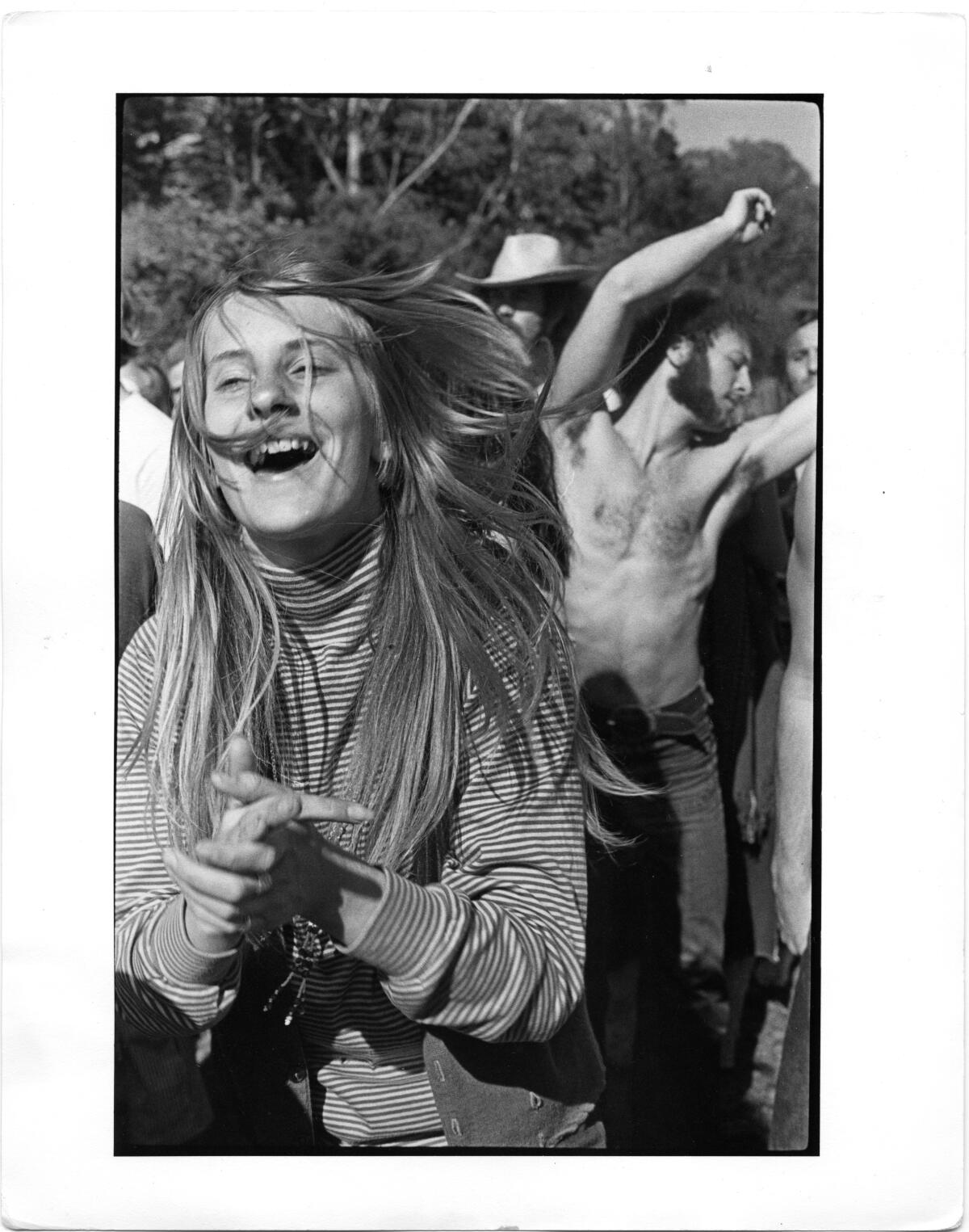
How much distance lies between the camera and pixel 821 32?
1.31 metres

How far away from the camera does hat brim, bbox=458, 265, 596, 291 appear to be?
4.32 feet

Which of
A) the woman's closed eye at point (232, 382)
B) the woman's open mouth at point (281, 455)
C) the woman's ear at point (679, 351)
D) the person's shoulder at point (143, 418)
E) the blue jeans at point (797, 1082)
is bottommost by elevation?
the blue jeans at point (797, 1082)

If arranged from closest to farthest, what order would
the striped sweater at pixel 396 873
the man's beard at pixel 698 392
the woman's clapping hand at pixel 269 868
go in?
the woman's clapping hand at pixel 269 868 → the striped sweater at pixel 396 873 → the man's beard at pixel 698 392

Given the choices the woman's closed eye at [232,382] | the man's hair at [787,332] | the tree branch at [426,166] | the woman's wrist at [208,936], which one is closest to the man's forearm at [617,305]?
the man's hair at [787,332]

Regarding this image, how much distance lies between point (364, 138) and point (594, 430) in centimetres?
40

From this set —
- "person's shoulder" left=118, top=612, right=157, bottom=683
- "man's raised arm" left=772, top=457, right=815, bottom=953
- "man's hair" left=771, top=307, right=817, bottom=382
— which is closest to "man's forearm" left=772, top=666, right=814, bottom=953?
"man's raised arm" left=772, top=457, right=815, bottom=953

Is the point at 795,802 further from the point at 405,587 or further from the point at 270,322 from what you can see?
the point at 270,322

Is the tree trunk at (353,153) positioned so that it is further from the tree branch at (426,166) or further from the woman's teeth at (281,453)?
the woman's teeth at (281,453)

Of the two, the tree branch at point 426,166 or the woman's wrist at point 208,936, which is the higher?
the tree branch at point 426,166

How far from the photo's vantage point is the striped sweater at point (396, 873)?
49.2 inches

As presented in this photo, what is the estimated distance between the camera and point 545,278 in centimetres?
132

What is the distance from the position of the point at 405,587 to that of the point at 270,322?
0.31 metres
